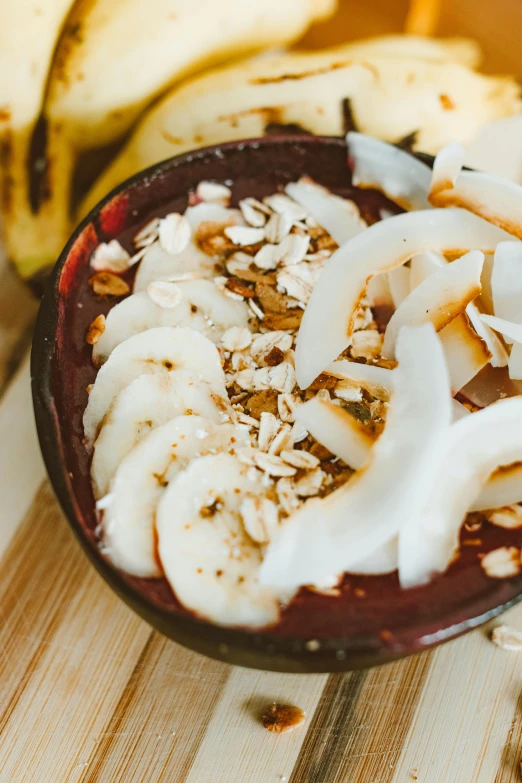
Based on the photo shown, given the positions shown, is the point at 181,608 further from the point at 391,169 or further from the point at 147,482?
the point at 391,169

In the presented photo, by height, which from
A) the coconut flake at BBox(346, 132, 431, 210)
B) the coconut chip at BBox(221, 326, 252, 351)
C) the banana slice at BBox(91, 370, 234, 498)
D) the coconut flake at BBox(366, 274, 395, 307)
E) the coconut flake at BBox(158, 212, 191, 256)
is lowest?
the banana slice at BBox(91, 370, 234, 498)

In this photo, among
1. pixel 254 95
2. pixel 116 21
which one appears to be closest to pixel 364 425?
pixel 254 95

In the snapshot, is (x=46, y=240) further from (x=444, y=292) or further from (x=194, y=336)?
(x=444, y=292)

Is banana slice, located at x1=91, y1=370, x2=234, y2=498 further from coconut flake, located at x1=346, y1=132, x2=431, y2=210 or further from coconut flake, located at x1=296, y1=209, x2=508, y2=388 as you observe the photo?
coconut flake, located at x1=346, y1=132, x2=431, y2=210

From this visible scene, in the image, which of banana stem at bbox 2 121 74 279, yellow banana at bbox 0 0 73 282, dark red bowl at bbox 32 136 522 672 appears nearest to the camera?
dark red bowl at bbox 32 136 522 672

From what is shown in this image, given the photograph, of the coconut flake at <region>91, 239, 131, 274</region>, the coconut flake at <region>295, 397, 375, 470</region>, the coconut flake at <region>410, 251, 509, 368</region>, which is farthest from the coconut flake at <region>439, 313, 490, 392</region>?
the coconut flake at <region>91, 239, 131, 274</region>

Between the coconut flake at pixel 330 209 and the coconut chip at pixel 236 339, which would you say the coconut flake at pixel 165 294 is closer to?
the coconut chip at pixel 236 339

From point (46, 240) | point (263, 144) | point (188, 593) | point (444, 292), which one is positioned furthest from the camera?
point (46, 240)

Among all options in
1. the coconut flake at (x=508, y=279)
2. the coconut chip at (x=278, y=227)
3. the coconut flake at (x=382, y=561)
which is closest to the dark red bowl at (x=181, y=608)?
→ the coconut flake at (x=382, y=561)
